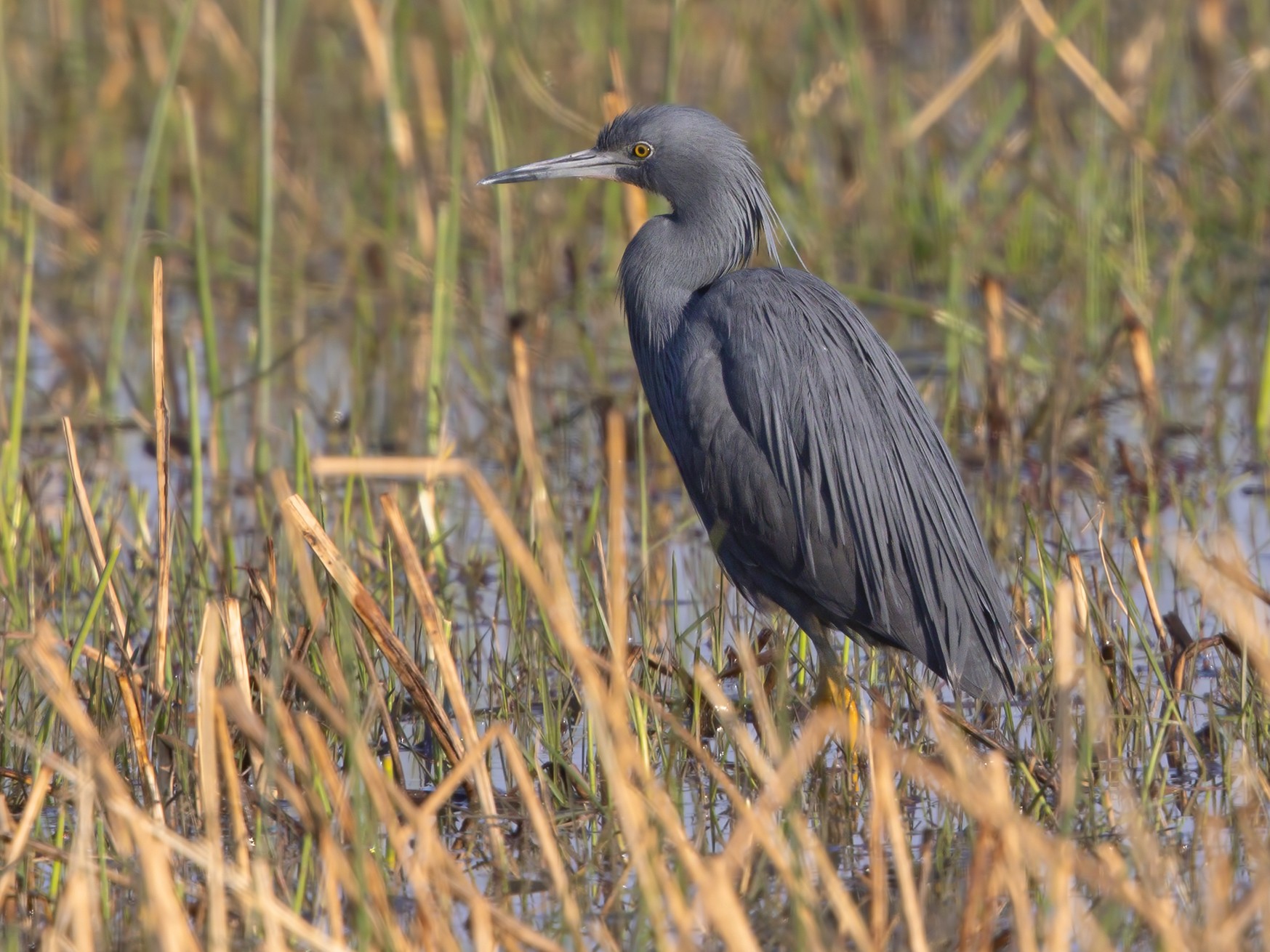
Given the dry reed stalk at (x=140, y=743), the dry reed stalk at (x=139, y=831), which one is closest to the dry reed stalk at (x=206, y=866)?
the dry reed stalk at (x=139, y=831)

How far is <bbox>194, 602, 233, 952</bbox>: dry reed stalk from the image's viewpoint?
257 centimetres

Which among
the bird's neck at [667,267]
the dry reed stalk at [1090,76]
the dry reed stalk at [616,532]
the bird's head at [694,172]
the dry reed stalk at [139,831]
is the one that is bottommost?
the dry reed stalk at [139,831]

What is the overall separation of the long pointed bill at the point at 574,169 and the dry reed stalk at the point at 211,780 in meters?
1.78

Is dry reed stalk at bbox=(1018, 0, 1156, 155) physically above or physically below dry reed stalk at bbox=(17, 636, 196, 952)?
above

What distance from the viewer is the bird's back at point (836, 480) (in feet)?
12.9

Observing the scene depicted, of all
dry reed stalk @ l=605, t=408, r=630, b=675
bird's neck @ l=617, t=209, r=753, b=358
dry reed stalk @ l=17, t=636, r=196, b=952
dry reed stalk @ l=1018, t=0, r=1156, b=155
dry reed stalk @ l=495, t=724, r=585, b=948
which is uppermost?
dry reed stalk @ l=1018, t=0, r=1156, b=155

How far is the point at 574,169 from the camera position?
4641mm

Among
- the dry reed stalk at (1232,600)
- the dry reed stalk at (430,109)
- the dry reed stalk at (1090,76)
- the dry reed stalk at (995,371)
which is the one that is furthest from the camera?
the dry reed stalk at (430,109)

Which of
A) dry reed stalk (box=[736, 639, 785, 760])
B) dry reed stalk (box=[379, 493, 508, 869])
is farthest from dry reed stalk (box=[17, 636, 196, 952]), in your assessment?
dry reed stalk (box=[736, 639, 785, 760])

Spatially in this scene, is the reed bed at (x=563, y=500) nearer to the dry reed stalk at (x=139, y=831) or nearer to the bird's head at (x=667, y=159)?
the dry reed stalk at (x=139, y=831)

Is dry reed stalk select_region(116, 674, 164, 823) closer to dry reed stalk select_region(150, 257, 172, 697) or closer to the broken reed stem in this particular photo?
dry reed stalk select_region(150, 257, 172, 697)

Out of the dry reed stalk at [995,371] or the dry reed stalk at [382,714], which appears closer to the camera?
the dry reed stalk at [382,714]

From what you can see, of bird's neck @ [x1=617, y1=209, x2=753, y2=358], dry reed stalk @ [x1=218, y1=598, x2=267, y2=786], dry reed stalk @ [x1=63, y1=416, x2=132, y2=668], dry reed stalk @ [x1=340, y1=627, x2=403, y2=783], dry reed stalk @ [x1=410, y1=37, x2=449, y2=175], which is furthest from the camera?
dry reed stalk @ [x1=410, y1=37, x2=449, y2=175]

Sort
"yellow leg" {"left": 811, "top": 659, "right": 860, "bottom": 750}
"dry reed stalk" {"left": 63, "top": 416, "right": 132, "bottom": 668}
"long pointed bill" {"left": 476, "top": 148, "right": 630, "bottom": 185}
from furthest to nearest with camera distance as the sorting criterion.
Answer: "long pointed bill" {"left": 476, "top": 148, "right": 630, "bottom": 185} → "yellow leg" {"left": 811, "top": 659, "right": 860, "bottom": 750} → "dry reed stalk" {"left": 63, "top": 416, "right": 132, "bottom": 668}
